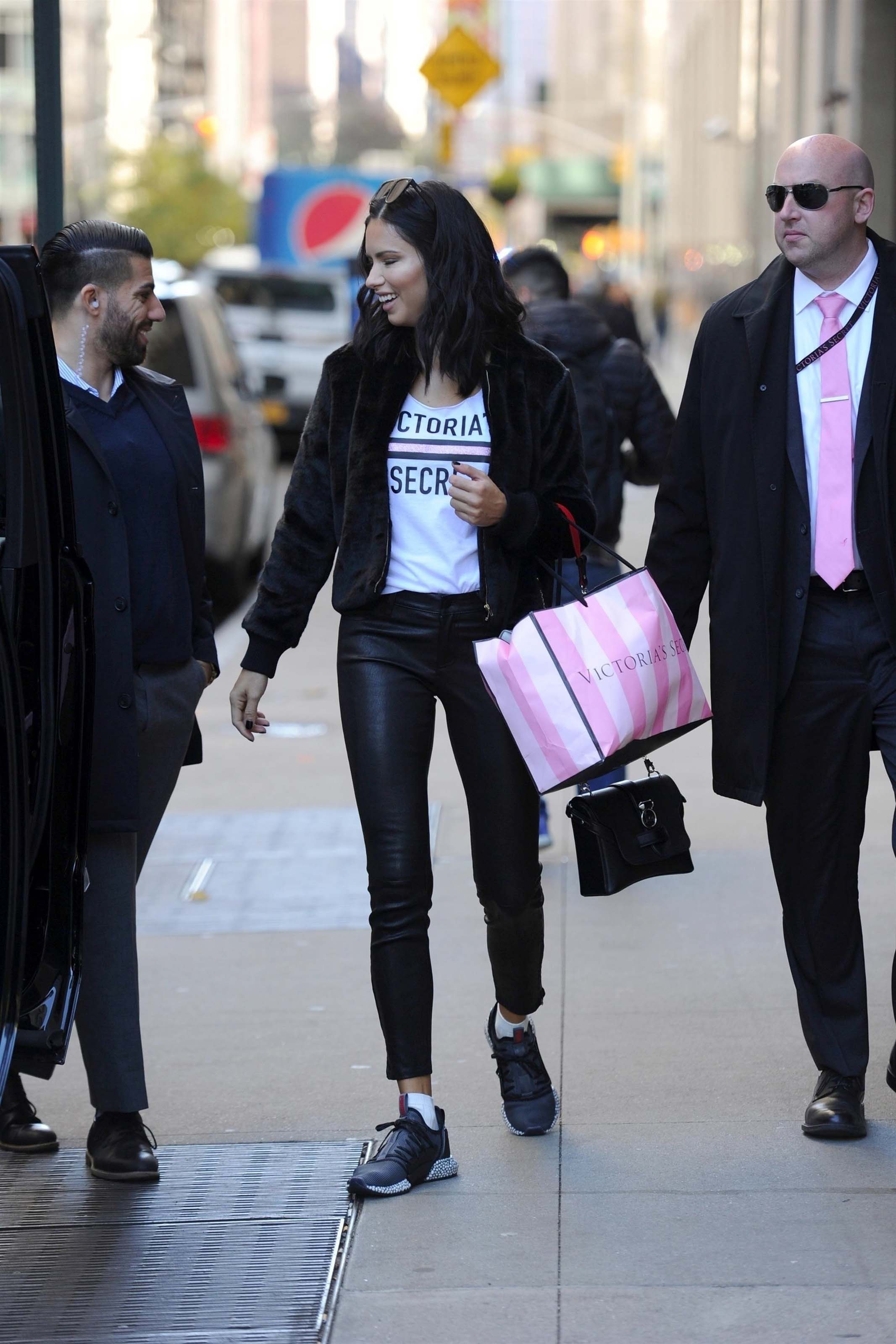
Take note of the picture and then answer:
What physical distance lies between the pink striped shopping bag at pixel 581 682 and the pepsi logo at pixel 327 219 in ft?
86.6

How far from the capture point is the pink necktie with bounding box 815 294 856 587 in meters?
4.21

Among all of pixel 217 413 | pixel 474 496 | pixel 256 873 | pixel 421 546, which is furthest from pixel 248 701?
pixel 217 413

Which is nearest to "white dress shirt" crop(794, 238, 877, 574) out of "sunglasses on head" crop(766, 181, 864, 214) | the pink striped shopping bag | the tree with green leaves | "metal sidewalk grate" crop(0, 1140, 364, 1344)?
"sunglasses on head" crop(766, 181, 864, 214)

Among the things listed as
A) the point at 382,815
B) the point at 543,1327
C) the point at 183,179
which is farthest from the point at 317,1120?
the point at 183,179

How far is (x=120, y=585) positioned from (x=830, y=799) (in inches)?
62.3

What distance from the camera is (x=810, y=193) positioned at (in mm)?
4184

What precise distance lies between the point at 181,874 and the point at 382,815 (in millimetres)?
2901

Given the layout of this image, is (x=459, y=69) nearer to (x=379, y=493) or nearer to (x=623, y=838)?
(x=379, y=493)

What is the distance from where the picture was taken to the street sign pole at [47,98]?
17.7 ft

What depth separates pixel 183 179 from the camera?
222 feet

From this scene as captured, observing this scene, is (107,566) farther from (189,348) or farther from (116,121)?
(116,121)

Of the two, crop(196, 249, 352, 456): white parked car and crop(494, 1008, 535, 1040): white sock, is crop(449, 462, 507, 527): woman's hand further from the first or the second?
crop(196, 249, 352, 456): white parked car

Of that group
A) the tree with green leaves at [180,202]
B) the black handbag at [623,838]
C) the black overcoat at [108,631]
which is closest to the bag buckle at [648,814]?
the black handbag at [623,838]

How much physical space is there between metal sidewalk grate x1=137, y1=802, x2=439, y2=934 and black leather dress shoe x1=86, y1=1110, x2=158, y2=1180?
66.7 inches
